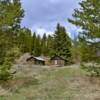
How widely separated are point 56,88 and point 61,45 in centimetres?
3808

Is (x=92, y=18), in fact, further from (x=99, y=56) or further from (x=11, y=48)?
(x=11, y=48)

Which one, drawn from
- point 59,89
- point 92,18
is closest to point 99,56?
point 92,18

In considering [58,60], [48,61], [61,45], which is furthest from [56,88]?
[48,61]

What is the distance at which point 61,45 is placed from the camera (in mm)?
73000

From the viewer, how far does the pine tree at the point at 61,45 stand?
240 feet

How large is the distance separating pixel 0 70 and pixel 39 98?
5.88 meters

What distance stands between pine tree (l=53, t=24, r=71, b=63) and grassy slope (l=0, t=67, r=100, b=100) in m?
24.6

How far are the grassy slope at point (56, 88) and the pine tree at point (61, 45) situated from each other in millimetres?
24650

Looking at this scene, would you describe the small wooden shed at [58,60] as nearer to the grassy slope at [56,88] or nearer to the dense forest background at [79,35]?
the grassy slope at [56,88]

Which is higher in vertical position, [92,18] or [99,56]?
[92,18]

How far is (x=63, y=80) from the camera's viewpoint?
41.6 meters

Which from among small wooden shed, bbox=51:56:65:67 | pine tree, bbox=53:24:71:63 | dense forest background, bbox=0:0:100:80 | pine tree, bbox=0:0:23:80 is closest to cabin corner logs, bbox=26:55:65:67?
small wooden shed, bbox=51:56:65:67

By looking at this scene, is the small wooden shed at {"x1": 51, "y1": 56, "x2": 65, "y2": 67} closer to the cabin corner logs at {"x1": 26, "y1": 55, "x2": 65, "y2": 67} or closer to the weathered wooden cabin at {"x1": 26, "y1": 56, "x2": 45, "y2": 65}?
the cabin corner logs at {"x1": 26, "y1": 55, "x2": 65, "y2": 67}

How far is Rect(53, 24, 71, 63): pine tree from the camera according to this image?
73.0 metres
